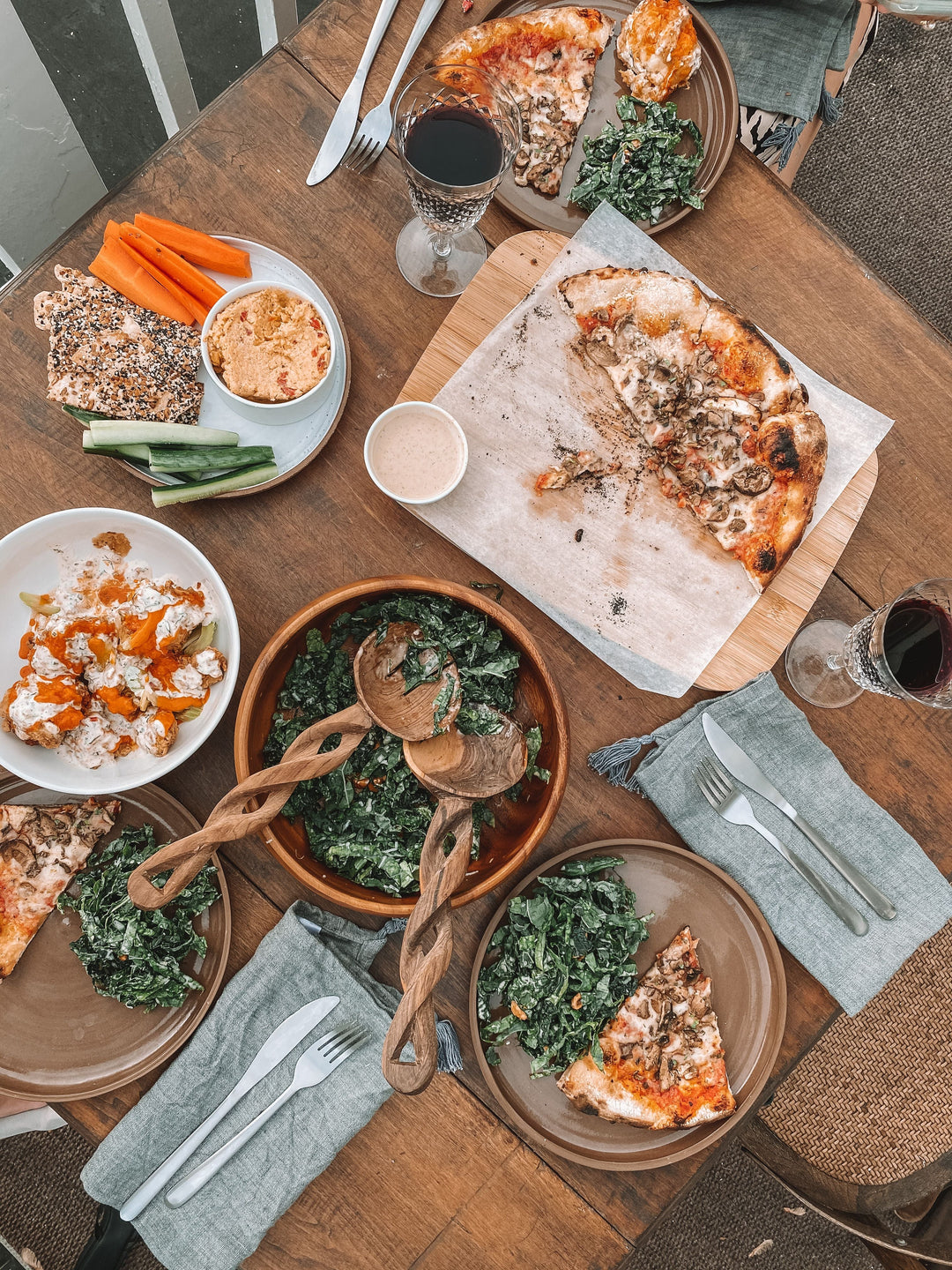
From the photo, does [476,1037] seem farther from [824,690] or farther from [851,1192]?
[851,1192]

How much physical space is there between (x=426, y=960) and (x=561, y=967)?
0.78 metres

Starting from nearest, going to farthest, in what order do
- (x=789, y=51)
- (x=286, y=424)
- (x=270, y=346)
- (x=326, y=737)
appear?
(x=326, y=737), (x=270, y=346), (x=286, y=424), (x=789, y=51)

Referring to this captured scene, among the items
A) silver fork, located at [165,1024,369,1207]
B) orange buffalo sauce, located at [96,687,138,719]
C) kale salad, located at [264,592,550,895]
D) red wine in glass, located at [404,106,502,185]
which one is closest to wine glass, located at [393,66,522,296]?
red wine in glass, located at [404,106,502,185]

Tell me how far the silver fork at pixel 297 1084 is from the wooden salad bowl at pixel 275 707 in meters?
0.51

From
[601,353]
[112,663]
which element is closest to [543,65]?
[601,353]

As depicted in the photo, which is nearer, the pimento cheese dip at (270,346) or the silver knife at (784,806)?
the pimento cheese dip at (270,346)

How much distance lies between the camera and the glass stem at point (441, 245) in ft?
8.32

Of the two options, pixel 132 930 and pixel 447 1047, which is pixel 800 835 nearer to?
pixel 447 1047

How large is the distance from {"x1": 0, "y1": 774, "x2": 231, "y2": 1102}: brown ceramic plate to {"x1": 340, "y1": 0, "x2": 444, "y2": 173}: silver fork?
2.01 m

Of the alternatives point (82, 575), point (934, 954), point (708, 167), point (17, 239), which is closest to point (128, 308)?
point (82, 575)

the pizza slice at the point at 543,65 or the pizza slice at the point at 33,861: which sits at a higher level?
the pizza slice at the point at 543,65

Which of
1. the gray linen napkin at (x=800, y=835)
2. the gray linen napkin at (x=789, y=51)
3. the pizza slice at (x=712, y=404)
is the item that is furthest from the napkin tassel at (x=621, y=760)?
the gray linen napkin at (x=789, y=51)

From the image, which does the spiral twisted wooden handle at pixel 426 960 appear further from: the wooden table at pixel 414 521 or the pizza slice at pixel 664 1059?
the pizza slice at pixel 664 1059

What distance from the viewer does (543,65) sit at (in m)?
2.52
